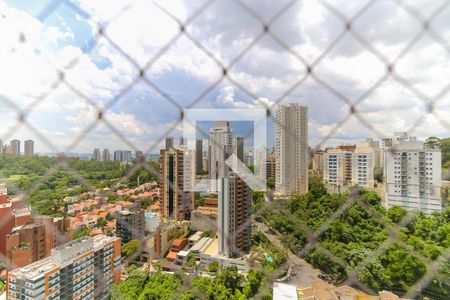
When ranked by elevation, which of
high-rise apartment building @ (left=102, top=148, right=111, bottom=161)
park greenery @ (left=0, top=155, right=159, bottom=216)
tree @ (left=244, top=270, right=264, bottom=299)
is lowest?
tree @ (left=244, top=270, right=264, bottom=299)

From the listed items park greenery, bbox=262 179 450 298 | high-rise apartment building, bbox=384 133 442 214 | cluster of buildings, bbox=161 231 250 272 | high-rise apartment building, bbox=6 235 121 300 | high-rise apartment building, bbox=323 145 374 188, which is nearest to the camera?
high-rise apartment building, bbox=384 133 442 214

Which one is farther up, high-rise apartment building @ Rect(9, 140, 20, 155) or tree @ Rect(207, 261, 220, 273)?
high-rise apartment building @ Rect(9, 140, 20, 155)

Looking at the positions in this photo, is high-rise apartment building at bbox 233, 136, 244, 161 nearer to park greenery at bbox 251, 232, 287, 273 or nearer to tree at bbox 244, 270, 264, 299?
park greenery at bbox 251, 232, 287, 273

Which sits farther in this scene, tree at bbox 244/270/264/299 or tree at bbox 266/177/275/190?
tree at bbox 244/270/264/299

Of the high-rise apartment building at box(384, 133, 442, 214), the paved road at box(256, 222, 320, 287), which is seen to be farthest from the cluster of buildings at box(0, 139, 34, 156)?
the paved road at box(256, 222, 320, 287)

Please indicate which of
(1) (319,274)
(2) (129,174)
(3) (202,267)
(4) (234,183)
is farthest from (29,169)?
(1) (319,274)

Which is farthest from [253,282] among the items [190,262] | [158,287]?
[158,287]

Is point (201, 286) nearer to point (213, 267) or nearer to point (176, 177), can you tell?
point (213, 267)

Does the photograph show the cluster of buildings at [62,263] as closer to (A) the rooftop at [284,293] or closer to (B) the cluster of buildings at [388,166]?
(B) the cluster of buildings at [388,166]

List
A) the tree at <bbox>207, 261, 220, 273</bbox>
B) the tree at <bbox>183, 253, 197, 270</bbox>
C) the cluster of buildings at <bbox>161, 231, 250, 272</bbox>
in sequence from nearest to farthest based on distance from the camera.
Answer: the cluster of buildings at <bbox>161, 231, 250, 272</bbox>, the tree at <bbox>183, 253, 197, 270</bbox>, the tree at <bbox>207, 261, 220, 273</bbox>
